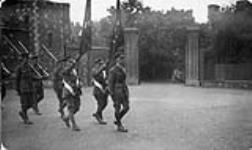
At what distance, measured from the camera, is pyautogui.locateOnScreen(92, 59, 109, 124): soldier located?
2.20 metres

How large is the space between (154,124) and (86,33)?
849mm

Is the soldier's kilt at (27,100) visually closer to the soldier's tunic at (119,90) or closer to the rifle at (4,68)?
the rifle at (4,68)

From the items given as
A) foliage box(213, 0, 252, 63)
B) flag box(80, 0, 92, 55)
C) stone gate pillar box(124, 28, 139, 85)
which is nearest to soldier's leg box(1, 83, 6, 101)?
flag box(80, 0, 92, 55)

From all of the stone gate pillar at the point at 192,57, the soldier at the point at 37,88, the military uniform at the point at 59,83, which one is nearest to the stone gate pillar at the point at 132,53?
the stone gate pillar at the point at 192,57

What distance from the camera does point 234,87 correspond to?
7.51 ft

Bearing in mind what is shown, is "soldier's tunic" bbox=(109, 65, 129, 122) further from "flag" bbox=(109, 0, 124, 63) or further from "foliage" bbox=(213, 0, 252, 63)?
"foliage" bbox=(213, 0, 252, 63)

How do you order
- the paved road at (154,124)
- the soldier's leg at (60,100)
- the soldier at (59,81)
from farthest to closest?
the soldier's leg at (60,100)
the soldier at (59,81)
the paved road at (154,124)

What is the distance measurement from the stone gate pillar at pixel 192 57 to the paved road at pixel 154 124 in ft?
0.35

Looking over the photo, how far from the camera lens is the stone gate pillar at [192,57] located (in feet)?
7.13

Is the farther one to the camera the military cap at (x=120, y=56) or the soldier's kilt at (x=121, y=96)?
the soldier's kilt at (x=121, y=96)

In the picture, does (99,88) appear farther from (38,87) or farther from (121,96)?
(38,87)

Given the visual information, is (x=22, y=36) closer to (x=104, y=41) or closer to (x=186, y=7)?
(x=104, y=41)

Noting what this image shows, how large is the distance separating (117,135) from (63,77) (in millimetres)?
618

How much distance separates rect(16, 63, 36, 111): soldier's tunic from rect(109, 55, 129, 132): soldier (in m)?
0.62
